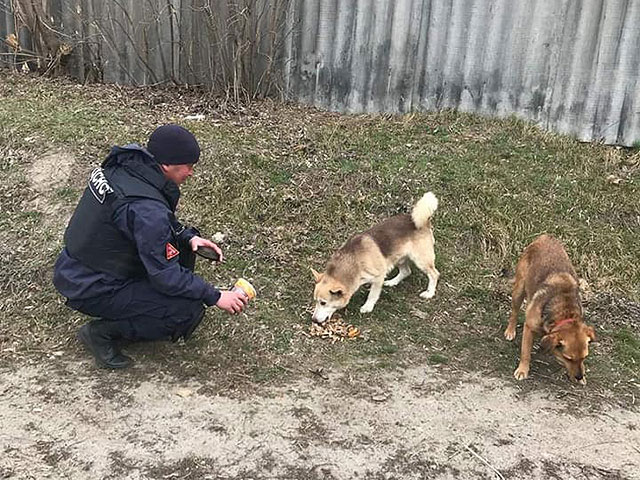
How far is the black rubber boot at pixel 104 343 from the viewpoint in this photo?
13.4 feet

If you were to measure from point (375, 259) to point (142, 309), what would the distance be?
6.01ft

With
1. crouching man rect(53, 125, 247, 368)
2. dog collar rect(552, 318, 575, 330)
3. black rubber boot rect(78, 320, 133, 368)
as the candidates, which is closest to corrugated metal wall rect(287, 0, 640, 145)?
dog collar rect(552, 318, 575, 330)

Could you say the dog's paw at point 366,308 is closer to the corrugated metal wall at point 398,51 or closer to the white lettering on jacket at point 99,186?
the white lettering on jacket at point 99,186

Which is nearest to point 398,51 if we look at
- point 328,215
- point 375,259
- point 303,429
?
point 328,215

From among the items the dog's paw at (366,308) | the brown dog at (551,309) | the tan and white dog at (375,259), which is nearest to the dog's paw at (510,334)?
the brown dog at (551,309)

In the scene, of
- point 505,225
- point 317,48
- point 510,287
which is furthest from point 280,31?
point 510,287

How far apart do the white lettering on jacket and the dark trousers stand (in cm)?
58

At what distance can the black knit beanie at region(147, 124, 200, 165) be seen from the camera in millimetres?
3803

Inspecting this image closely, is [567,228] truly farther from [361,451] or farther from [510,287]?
[361,451]

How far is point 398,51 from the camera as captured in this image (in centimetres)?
760

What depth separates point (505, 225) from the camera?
6.00 m

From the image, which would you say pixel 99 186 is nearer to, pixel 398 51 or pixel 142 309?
pixel 142 309

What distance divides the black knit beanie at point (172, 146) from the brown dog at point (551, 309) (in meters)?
2.41

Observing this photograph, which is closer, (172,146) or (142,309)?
(172,146)
